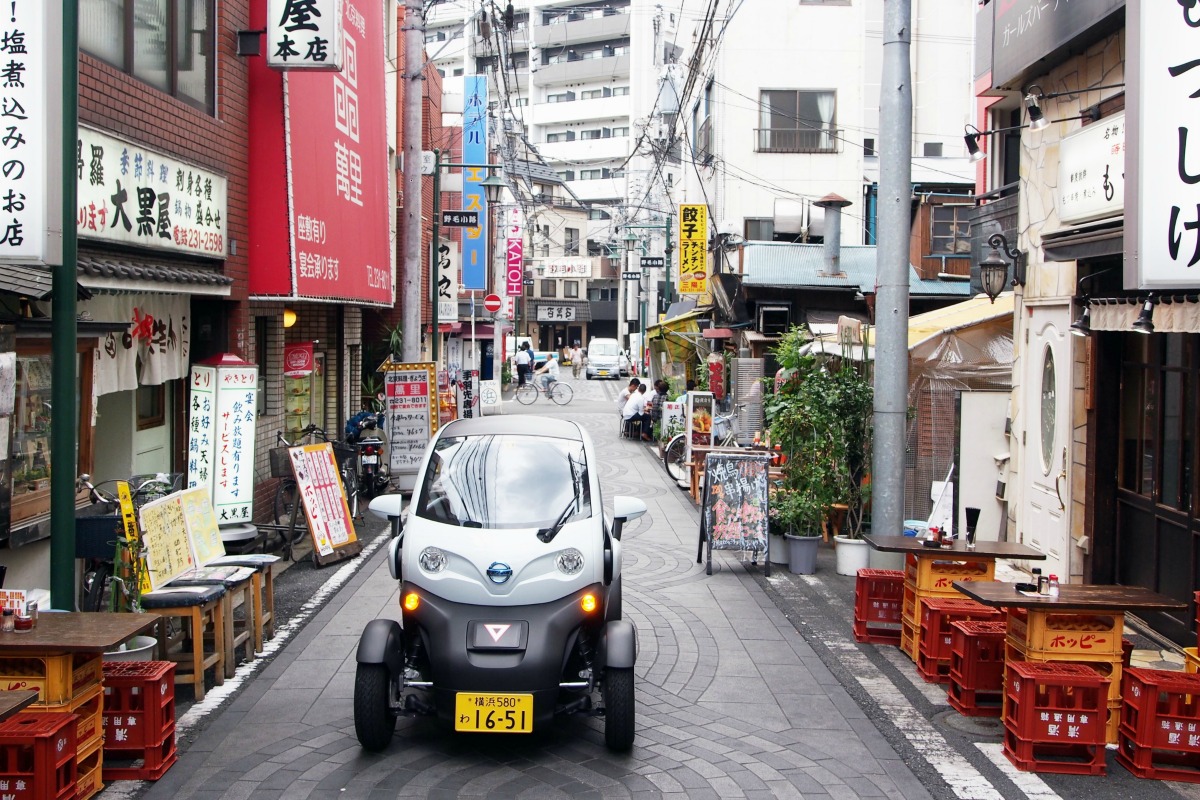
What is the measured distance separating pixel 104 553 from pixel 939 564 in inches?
257

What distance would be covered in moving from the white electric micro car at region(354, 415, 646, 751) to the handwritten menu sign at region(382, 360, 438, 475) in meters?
10.7

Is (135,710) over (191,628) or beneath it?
beneath

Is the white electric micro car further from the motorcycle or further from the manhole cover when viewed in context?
the motorcycle

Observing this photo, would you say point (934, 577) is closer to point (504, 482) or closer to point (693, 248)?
point (504, 482)

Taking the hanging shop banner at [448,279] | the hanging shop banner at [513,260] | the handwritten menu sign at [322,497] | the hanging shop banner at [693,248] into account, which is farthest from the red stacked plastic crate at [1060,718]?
the hanging shop banner at [513,260]

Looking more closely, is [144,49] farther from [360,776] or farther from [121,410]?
[360,776]

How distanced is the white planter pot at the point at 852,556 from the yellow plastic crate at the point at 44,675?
28.4 ft

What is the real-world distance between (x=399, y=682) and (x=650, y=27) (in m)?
62.6

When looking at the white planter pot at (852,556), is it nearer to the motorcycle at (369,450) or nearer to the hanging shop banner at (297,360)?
the motorcycle at (369,450)

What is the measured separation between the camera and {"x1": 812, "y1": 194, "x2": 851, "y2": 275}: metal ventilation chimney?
21.5m

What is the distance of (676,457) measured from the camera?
22.2m

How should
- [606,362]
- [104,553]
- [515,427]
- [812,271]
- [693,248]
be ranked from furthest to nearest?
[606,362] < [693,248] < [812,271] < [104,553] < [515,427]

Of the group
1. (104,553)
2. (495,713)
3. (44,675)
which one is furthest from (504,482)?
(104,553)

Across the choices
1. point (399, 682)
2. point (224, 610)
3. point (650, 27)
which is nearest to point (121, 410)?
point (224, 610)
